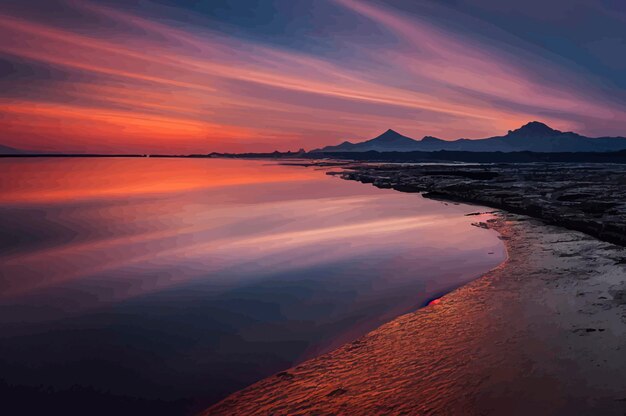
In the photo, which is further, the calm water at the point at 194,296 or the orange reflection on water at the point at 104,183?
the orange reflection on water at the point at 104,183

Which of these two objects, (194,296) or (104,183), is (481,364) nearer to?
(194,296)

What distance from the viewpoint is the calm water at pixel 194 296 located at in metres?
6.52

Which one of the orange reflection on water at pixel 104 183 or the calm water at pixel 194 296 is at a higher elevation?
the orange reflection on water at pixel 104 183

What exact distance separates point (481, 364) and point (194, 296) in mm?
7594

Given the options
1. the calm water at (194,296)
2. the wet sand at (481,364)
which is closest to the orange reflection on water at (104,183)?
the calm water at (194,296)

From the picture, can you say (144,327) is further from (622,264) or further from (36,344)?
(622,264)

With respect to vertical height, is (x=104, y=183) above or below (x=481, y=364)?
above

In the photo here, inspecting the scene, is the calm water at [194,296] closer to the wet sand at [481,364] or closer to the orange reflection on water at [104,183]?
the wet sand at [481,364]

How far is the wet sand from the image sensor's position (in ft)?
17.3

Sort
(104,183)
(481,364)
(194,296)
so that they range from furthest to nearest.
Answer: (104,183) < (194,296) < (481,364)

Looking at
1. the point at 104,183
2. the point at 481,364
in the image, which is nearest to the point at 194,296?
the point at 481,364

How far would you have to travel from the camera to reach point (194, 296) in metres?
10.7

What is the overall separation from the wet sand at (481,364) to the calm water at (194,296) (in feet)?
2.96

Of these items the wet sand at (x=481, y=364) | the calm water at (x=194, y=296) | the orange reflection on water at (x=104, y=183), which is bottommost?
the calm water at (x=194, y=296)
